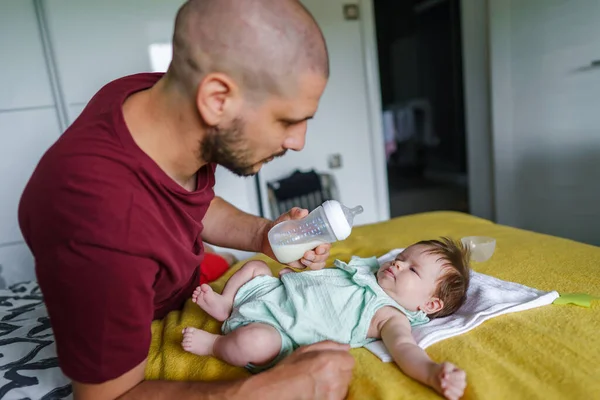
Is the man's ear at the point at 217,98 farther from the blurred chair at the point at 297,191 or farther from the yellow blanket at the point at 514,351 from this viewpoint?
the blurred chair at the point at 297,191

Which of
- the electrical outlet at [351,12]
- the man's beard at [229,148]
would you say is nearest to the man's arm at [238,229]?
the man's beard at [229,148]

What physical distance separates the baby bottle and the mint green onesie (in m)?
0.07

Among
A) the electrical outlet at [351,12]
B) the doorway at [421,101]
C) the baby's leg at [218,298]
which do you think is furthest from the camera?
the doorway at [421,101]

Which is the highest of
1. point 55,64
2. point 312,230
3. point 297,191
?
point 55,64

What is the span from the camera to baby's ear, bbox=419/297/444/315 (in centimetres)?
102

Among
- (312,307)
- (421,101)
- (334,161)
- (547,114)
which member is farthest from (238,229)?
(421,101)

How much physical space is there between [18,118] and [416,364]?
1.86m

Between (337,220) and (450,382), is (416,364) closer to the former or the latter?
(450,382)

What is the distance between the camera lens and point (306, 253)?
100 centimetres

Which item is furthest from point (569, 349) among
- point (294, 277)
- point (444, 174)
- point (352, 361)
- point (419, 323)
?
point (444, 174)

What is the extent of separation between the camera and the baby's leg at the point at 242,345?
0.83 meters

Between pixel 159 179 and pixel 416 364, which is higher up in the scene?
pixel 159 179

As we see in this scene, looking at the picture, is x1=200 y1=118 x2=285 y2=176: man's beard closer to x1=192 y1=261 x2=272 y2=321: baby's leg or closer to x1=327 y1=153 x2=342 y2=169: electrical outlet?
x1=192 y1=261 x2=272 y2=321: baby's leg

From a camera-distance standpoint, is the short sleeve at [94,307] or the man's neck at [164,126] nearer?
the short sleeve at [94,307]
